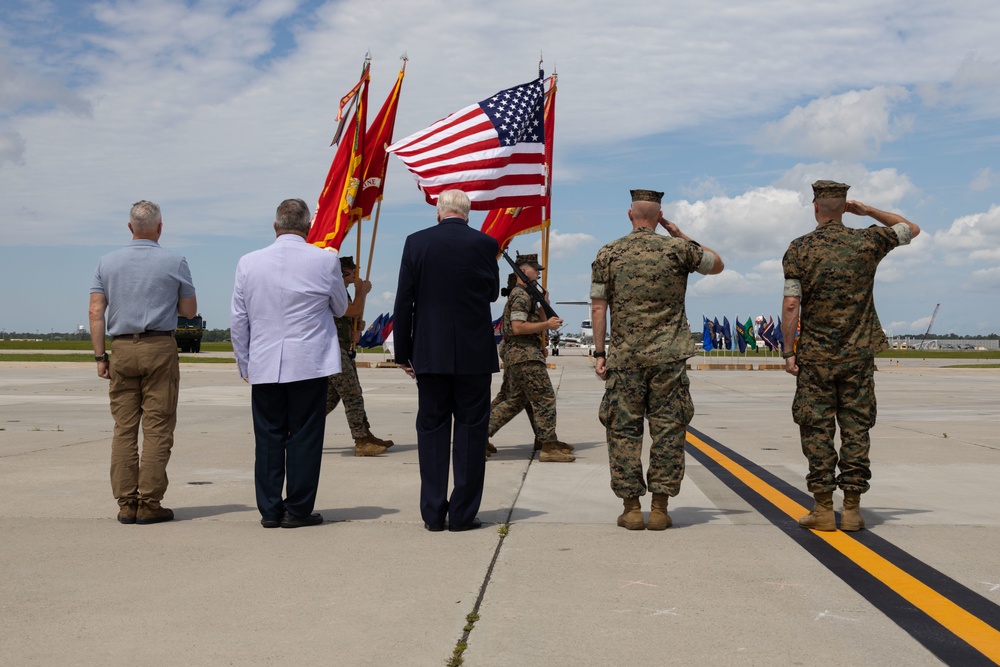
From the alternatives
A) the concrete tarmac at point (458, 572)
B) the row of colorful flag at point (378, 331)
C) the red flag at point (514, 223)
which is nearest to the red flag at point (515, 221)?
the red flag at point (514, 223)

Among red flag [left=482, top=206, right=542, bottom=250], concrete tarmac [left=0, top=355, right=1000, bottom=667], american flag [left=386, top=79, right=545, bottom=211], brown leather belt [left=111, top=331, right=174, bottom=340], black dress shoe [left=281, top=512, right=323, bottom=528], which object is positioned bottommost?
concrete tarmac [left=0, top=355, right=1000, bottom=667]

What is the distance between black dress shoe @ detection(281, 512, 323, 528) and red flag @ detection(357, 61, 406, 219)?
21.5ft

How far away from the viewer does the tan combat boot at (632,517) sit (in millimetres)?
5707

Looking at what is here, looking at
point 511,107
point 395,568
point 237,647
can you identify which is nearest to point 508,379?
point 511,107

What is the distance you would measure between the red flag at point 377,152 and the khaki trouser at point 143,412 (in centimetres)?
614

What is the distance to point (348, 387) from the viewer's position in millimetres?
9172

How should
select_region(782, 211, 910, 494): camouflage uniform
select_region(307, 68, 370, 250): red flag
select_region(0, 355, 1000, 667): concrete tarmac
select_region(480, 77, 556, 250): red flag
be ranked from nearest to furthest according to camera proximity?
select_region(0, 355, 1000, 667): concrete tarmac < select_region(782, 211, 910, 494): camouflage uniform < select_region(307, 68, 370, 250): red flag < select_region(480, 77, 556, 250): red flag

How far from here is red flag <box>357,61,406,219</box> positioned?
39.7 ft

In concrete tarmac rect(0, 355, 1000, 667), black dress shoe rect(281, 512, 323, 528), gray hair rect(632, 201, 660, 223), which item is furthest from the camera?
gray hair rect(632, 201, 660, 223)

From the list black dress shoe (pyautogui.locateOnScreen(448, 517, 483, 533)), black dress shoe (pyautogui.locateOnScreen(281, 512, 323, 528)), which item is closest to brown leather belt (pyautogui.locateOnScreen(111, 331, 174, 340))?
black dress shoe (pyautogui.locateOnScreen(281, 512, 323, 528))

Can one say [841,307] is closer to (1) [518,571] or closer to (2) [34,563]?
(1) [518,571]

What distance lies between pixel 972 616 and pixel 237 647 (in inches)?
110

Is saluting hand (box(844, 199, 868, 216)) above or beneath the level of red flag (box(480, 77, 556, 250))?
beneath

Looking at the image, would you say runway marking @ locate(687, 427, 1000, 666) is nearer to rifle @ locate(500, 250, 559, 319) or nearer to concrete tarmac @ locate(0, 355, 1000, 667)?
→ concrete tarmac @ locate(0, 355, 1000, 667)
